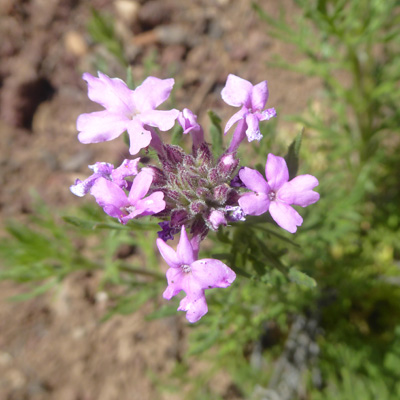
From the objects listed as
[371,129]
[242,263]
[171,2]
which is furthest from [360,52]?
[242,263]

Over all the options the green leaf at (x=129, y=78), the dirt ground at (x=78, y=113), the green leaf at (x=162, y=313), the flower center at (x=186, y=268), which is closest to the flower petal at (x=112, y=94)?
the green leaf at (x=129, y=78)

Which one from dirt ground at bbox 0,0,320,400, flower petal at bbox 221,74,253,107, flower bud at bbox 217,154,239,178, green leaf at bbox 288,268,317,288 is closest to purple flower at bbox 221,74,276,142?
flower petal at bbox 221,74,253,107

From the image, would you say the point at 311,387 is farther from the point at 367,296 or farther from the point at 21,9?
the point at 21,9

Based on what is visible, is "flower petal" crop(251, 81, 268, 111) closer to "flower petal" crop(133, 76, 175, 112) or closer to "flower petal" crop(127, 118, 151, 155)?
"flower petal" crop(133, 76, 175, 112)

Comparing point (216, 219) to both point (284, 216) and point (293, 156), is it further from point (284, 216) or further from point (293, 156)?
point (293, 156)

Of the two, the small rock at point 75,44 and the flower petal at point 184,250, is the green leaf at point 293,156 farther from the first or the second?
the small rock at point 75,44

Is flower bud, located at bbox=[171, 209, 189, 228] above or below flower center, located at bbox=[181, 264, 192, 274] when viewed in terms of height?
above

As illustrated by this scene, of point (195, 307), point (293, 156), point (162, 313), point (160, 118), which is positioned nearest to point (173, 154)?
point (160, 118)
